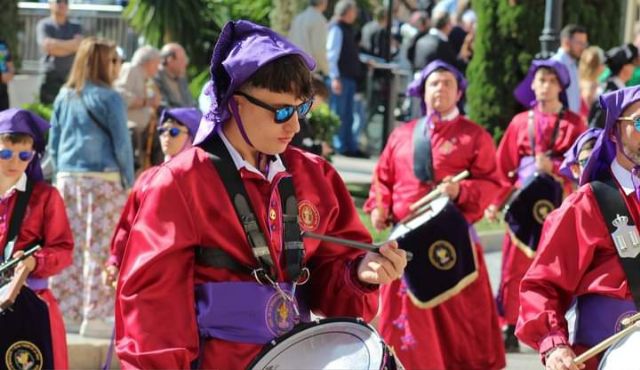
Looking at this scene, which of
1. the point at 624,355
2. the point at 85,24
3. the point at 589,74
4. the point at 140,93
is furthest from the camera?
the point at 85,24

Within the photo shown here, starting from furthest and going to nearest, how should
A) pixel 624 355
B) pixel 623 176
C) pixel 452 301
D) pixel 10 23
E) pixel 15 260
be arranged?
pixel 10 23, pixel 452 301, pixel 15 260, pixel 623 176, pixel 624 355

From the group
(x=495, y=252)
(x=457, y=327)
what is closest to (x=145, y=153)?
(x=457, y=327)

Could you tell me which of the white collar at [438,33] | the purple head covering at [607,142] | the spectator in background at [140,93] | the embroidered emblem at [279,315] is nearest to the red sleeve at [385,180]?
the spectator in background at [140,93]

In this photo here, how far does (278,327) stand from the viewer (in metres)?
4.55

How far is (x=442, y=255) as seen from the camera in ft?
29.1

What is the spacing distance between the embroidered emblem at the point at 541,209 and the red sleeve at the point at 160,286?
19.7 feet

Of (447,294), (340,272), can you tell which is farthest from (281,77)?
(447,294)

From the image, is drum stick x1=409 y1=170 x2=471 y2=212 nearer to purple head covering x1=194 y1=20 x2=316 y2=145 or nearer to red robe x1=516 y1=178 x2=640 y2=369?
red robe x1=516 y1=178 x2=640 y2=369

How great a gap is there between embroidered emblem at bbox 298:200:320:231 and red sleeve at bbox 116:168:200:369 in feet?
1.24

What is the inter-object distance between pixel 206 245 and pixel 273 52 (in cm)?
60

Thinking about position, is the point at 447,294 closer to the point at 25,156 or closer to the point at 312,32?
the point at 25,156

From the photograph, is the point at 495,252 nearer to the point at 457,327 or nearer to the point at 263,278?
the point at 457,327

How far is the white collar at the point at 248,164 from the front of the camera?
15.1 ft

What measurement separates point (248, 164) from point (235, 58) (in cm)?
33
